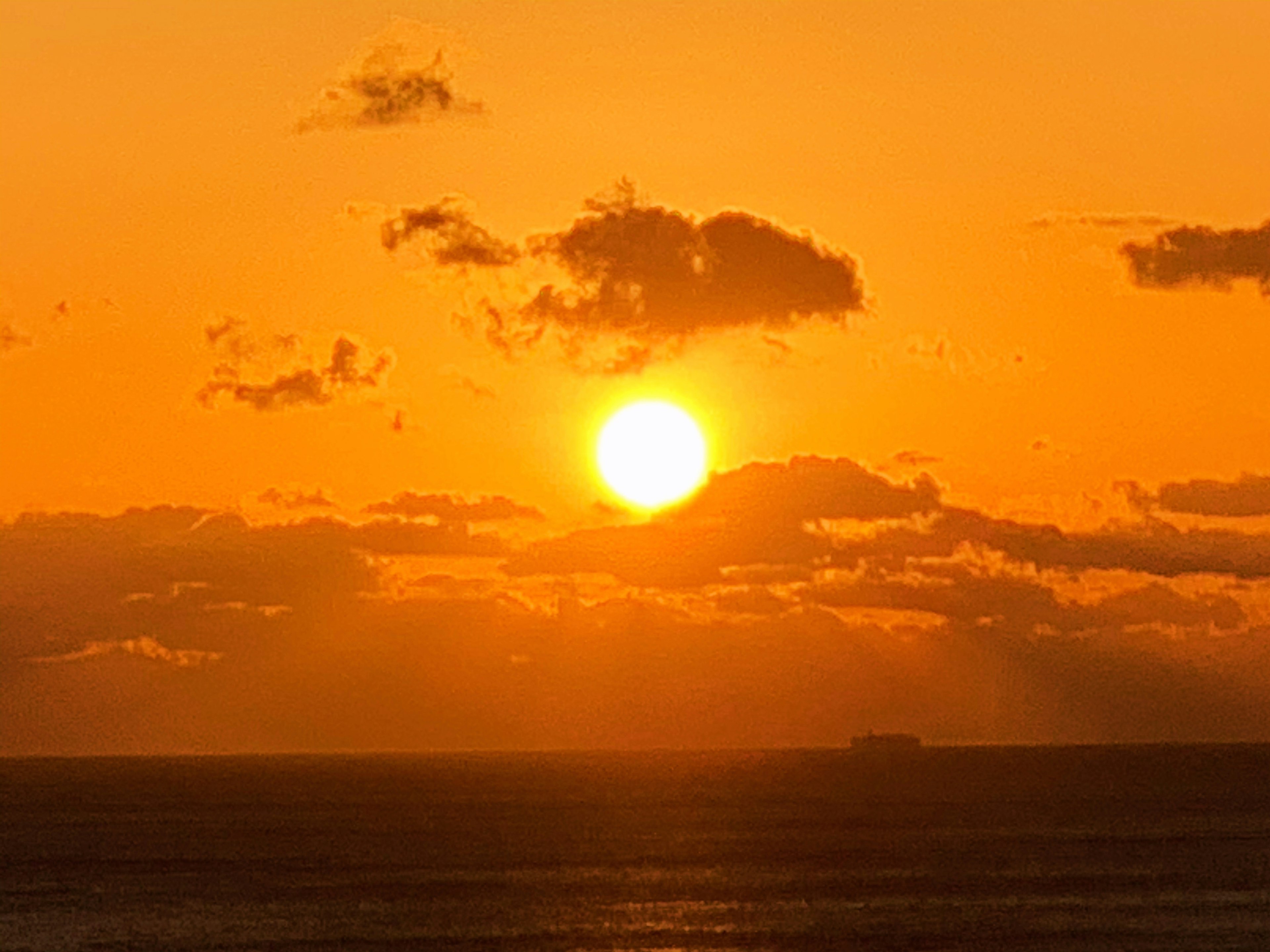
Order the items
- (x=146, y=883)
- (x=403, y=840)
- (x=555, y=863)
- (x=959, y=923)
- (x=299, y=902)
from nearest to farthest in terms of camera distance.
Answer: (x=959, y=923) → (x=299, y=902) → (x=146, y=883) → (x=555, y=863) → (x=403, y=840)

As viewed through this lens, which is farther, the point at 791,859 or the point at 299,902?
the point at 791,859

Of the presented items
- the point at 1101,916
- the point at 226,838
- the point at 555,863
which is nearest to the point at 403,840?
the point at 226,838

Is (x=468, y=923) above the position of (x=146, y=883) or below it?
below

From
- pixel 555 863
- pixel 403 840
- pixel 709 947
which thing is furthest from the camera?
pixel 403 840

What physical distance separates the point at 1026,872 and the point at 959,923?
34.3 metres

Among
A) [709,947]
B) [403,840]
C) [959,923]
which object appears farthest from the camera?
[403,840]

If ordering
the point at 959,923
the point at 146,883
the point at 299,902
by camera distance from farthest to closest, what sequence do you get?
the point at 146,883 → the point at 299,902 → the point at 959,923

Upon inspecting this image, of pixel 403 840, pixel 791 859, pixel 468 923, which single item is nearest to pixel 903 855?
pixel 791 859

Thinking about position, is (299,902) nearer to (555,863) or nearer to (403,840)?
(555,863)

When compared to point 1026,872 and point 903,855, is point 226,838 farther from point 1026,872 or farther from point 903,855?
point 1026,872

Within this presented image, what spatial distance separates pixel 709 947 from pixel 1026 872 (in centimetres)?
4778

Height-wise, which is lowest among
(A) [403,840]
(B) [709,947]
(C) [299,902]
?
(B) [709,947]

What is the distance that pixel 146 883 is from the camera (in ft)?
449

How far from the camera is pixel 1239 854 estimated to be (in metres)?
154
